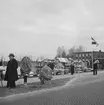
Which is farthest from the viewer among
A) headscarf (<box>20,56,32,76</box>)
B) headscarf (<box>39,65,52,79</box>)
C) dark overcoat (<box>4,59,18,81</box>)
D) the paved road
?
headscarf (<box>39,65,52,79</box>)

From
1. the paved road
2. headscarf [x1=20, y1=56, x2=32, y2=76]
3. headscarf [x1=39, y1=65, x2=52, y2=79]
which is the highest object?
headscarf [x1=20, y1=56, x2=32, y2=76]

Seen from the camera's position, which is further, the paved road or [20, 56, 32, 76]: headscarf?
[20, 56, 32, 76]: headscarf

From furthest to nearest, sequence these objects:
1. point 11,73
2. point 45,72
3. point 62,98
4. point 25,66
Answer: point 45,72, point 25,66, point 11,73, point 62,98

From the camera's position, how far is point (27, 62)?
15.6 meters

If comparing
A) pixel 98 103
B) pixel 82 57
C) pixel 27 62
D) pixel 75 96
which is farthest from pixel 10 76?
pixel 82 57

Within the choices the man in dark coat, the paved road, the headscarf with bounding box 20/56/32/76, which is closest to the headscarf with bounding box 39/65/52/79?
the headscarf with bounding box 20/56/32/76

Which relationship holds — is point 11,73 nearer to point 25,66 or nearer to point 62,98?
point 25,66

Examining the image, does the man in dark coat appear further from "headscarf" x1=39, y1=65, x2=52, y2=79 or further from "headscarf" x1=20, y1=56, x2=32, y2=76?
"headscarf" x1=39, y1=65, x2=52, y2=79

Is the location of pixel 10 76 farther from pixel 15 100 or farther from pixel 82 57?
pixel 82 57

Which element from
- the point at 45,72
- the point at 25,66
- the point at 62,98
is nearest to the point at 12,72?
the point at 25,66

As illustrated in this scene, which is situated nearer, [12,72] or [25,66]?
[12,72]

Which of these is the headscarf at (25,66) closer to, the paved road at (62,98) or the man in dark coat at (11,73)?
the man in dark coat at (11,73)

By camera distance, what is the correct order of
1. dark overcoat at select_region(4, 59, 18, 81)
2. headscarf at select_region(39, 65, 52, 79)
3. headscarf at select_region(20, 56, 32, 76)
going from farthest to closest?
headscarf at select_region(39, 65, 52, 79) < headscarf at select_region(20, 56, 32, 76) < dark overcoat at select_region(4, 59, 18, 81)

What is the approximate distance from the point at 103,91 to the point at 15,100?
4108mm
